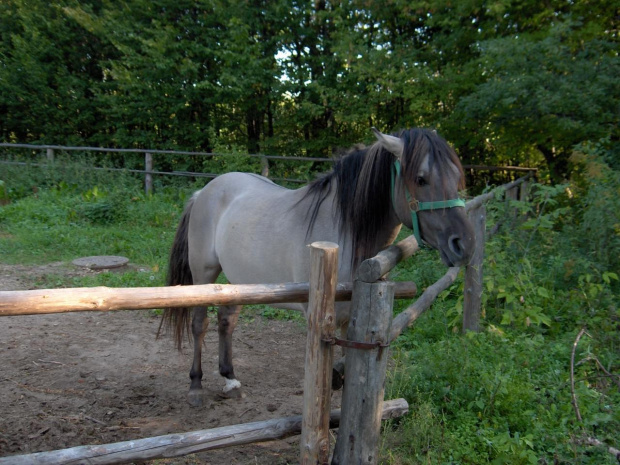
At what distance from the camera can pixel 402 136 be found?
2613mm

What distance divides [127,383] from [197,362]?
69 cm

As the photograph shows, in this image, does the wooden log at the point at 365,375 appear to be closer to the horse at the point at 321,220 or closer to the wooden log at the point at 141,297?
the wooden log at the point at 141,297

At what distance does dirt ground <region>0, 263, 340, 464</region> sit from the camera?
3043mm

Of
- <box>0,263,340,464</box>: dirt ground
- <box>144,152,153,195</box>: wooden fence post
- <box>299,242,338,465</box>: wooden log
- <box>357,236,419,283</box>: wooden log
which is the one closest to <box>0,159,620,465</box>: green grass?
<box>299,242,338,465</box>: wooden log

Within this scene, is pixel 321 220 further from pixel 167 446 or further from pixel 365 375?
pixel 167 446

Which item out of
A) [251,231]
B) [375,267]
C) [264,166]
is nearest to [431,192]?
[375,267]

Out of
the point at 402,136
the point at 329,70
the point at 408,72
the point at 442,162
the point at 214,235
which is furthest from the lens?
the point at 329,70

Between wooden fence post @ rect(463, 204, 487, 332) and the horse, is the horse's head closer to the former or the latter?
the horse

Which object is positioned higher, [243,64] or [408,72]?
[243,64]

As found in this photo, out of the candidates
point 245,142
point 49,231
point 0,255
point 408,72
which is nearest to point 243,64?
point 245,142

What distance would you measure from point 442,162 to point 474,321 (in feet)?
7.61

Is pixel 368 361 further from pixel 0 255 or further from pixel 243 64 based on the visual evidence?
pixel 243 64

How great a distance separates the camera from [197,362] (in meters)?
3.82

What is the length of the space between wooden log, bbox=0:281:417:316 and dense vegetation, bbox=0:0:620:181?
6.38m
